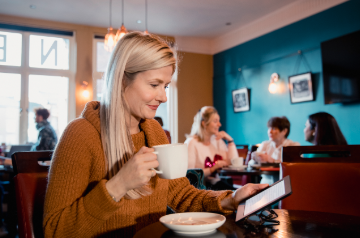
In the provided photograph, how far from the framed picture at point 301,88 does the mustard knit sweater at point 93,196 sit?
4073 mm

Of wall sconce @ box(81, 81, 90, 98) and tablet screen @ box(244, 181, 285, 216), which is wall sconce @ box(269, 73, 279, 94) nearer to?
wall sconce @ box(81, 81, 90, 98)

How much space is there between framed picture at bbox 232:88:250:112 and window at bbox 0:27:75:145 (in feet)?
10.7

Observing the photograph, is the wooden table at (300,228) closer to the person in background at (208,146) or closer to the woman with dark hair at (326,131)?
the woman with dark hair at (326,131)

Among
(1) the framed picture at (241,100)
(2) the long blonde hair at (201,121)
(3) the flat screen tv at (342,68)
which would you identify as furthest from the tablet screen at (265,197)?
(1) the framed picture at (241,100)

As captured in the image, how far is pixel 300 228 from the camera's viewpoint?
789 millimetres

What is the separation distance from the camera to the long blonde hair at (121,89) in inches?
38.4

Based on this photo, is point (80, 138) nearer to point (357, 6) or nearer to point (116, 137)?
point (116, 137)

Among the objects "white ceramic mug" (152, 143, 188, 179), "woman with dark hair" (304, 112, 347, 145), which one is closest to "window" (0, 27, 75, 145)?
"woman with dark hair" (304, 112, 347, 145)

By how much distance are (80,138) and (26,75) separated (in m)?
5.57

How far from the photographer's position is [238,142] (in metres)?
6.18

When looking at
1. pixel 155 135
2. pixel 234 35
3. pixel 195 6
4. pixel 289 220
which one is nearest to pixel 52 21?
pixel 195 6

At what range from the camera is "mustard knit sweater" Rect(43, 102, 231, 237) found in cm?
83

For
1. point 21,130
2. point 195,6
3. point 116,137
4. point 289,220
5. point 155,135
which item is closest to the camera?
point 289,220

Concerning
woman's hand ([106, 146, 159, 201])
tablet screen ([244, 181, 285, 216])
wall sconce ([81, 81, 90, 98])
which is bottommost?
tablet screen ([244, 181, 285, 216])
